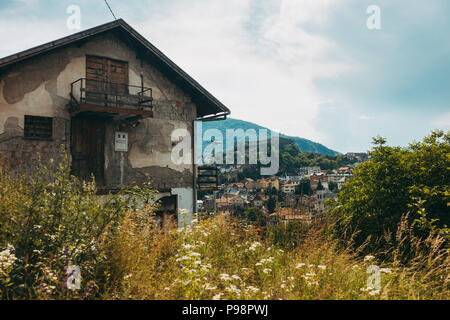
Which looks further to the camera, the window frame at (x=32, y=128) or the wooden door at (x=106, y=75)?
the wooden door at (x=106, y=75)

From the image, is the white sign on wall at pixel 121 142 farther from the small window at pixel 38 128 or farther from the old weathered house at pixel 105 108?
the small window at pixel 38 128

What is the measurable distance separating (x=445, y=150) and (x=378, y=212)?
2914 mm

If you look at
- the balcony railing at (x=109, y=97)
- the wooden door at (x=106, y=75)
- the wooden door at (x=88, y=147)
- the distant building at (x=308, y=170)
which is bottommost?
the distant building at (x=308, y=170)

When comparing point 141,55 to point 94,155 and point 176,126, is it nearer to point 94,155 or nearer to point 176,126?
point 176,126

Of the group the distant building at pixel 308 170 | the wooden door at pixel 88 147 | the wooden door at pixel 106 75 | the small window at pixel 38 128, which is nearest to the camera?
the small window at pixel 38 128

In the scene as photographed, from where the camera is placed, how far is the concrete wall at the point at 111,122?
1068 cm

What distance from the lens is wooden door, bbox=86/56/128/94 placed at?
12133 mm

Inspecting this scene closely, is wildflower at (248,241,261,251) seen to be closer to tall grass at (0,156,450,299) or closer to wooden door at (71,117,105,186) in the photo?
tall grass at (0,156,450,299)

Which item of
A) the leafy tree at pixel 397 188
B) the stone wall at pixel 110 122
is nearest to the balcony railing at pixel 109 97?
the stone wall at pixel 110 122

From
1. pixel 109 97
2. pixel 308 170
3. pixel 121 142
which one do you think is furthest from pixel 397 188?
pixel 308 170

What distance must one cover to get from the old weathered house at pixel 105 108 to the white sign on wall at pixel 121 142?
34 mm

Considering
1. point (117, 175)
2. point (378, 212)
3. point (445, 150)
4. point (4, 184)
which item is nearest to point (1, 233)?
point (4, 184)

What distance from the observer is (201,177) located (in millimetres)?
14812
